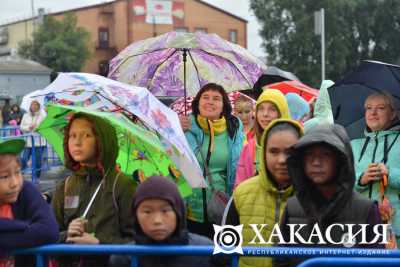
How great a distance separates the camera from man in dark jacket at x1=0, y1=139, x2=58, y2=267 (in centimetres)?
285

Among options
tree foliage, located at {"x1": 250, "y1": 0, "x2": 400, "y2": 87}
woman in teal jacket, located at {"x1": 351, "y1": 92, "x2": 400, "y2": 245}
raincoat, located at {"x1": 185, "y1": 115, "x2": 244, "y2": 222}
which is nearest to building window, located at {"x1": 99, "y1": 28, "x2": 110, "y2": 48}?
tree foliage, located at {"x1": 250, "y1": 0, "x2": 400, "y2": 87}

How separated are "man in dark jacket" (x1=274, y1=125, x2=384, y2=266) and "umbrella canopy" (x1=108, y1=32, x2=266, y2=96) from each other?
9.47ft

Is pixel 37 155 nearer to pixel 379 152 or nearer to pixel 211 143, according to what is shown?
pixel 211 143

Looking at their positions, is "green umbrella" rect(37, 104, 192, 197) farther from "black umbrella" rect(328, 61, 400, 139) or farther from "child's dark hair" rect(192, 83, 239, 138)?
"black umbrella" rect(328, 61, 400, 139)

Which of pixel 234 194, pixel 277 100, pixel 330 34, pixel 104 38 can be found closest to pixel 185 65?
pixel 277 100

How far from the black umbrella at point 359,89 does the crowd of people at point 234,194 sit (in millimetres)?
108

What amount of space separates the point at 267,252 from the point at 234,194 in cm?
92

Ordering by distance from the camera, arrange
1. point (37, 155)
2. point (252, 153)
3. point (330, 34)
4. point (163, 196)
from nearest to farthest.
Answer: point (163, 196), point (252, 153), point (37, 155), point (330, 34)

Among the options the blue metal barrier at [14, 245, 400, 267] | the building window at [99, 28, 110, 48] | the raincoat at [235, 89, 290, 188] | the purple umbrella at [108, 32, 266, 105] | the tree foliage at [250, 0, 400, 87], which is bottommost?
the blue metal barrier at [14, 245, 400, 267]

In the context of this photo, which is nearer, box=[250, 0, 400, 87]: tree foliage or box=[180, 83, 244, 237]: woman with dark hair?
box=[180, 83, 244, 237]: woman with dark hair

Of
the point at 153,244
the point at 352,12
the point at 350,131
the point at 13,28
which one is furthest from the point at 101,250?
the point at 13,28

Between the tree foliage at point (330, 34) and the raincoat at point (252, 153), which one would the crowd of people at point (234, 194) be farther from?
the tree foliage at point (330, 34)

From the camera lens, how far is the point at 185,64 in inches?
246

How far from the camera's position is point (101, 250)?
2.75 meters
